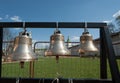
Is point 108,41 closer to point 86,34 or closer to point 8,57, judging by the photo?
point 86,34

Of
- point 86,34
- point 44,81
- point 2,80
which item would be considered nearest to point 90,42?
point 86,34

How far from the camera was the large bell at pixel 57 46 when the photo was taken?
3150mm

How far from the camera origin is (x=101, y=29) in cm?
373

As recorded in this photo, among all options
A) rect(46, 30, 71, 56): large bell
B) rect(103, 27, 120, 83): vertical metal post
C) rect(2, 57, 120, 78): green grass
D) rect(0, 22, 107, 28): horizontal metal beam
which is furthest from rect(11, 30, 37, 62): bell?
rect(2, 57, 120, 78): green grass

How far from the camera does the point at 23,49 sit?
3002mm

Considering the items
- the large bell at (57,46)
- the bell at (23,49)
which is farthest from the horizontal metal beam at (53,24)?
the bell at (23,49)

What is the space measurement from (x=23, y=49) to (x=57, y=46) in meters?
0.46

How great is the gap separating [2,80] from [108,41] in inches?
68.0

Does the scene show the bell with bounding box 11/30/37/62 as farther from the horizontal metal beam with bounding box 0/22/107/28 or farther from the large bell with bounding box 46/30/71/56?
the horizontal metal beam with bounding box 0/22/107/28

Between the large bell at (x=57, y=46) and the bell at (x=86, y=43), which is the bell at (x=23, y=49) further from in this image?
the bell at (x=86, y=43)

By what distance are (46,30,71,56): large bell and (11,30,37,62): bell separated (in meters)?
0.24

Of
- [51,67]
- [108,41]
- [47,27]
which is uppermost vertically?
[47,27]

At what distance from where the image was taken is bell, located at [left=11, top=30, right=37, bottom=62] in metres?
2.88

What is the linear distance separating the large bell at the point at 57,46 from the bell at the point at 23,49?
0.80ft
